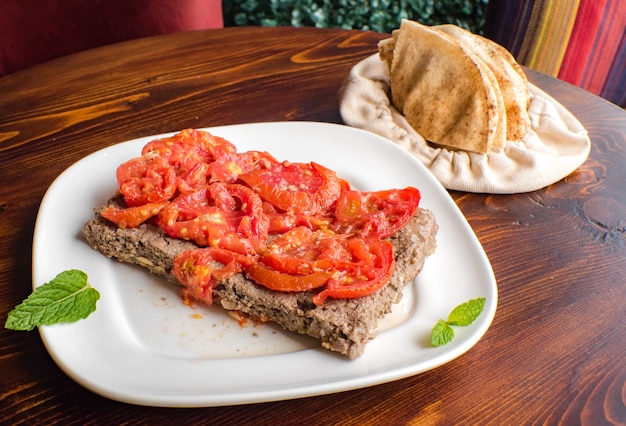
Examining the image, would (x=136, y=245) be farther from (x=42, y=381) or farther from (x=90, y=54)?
(x=90, y=54)

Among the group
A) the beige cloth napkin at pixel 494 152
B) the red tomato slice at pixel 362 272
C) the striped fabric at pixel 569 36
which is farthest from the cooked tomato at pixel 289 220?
the striped fabric at pixel 569 36

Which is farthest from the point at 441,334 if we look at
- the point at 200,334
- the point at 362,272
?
the point at 200,334

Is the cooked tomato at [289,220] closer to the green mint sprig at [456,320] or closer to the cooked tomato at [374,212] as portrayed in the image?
the cooked tomato at [374,212]

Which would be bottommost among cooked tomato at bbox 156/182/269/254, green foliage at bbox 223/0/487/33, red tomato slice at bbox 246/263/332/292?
green foliage at bbox 223/0/487/33

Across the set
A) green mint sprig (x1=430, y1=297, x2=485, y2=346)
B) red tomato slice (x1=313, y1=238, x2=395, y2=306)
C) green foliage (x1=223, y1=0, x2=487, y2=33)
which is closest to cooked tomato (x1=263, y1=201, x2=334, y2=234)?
red tomato slice (x1=313, y1=238, x2=395, y2=306)

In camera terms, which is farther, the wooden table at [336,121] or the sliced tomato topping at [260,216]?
the sliced tomato topping at [260,216]

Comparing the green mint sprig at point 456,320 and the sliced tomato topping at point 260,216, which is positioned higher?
the sliced tomato topping at point 260,216

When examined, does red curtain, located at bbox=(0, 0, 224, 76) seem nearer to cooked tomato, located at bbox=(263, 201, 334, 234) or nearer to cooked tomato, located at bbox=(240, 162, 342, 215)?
cooked tomato, located at bbox=(240, 162, 342, 215)
